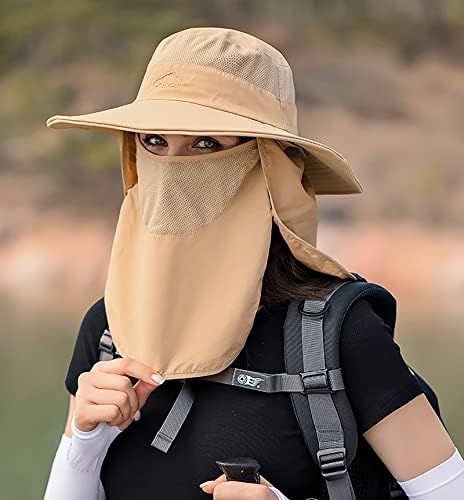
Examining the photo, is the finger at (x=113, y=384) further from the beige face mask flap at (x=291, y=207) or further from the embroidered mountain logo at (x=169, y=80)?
the embroidered mountain logo at (x=169, y=80)

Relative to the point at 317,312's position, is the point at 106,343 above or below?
below

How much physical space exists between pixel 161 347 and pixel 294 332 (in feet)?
0.64

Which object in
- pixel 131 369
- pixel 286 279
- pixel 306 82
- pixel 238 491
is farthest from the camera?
pixel 306 82

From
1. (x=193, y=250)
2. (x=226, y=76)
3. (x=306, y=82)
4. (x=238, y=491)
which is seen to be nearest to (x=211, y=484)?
(x=238, y=491)

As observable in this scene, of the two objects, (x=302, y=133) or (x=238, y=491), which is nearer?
(x=238, y=491)

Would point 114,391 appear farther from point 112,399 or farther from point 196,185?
point 196,185

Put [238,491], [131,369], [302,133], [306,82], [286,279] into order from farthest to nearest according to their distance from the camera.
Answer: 1. [306,82]
2. [302,133]
3. [286,279]
4. [131,369]
5. [238,491]

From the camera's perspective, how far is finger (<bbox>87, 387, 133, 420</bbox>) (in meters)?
1.49

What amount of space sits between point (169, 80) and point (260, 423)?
20.3 inches

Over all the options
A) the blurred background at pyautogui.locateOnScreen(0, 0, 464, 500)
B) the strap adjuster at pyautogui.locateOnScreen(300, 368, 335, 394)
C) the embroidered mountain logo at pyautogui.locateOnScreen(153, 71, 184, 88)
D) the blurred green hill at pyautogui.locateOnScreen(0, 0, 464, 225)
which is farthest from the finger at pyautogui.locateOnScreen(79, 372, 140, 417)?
the blurred green hill at pyautogui.locateOnScreen(0, 0, 464, 225)

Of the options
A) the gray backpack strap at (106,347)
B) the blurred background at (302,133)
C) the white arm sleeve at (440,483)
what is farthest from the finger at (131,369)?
the blurred background at (302,133)

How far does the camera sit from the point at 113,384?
1495mm

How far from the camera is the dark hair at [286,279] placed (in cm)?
159

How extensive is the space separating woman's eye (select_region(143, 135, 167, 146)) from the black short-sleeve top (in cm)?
28
